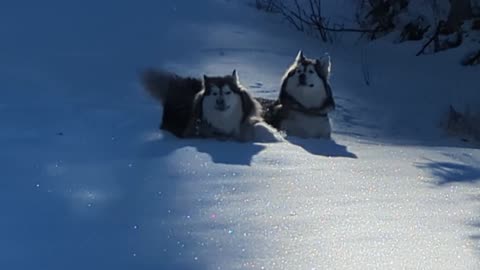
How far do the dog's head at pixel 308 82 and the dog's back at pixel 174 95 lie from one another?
0.94 meters

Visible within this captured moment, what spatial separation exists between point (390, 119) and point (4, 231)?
7733 mm

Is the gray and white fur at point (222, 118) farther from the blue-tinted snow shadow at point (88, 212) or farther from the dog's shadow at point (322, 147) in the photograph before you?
the blue-tinted snow shadow at point (88, 212)

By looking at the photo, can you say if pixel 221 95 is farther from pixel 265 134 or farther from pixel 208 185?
pixel 208 185

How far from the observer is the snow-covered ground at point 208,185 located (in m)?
4.07

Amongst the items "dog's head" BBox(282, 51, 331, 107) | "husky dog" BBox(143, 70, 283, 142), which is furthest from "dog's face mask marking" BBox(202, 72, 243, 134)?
"dog's head" BBox(282, 51, 331, 107)

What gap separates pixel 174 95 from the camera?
820 centimetres

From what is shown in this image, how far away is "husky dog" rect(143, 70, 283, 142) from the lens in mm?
7738

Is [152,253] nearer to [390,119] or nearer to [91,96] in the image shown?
[91,96]

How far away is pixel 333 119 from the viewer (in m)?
10.6

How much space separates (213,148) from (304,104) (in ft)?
6.76

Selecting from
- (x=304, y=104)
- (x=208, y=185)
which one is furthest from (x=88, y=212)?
(x=304, y=104)

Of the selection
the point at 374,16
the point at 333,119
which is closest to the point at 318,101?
the point at 333,119

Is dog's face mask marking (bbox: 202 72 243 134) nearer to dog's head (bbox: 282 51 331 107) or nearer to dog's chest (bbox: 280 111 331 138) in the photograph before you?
dog's chest (bbox: 280 111 331 138)

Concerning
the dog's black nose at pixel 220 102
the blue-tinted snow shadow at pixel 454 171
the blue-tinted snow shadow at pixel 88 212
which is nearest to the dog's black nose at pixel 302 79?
the dog's black nose at pixel 220 102
